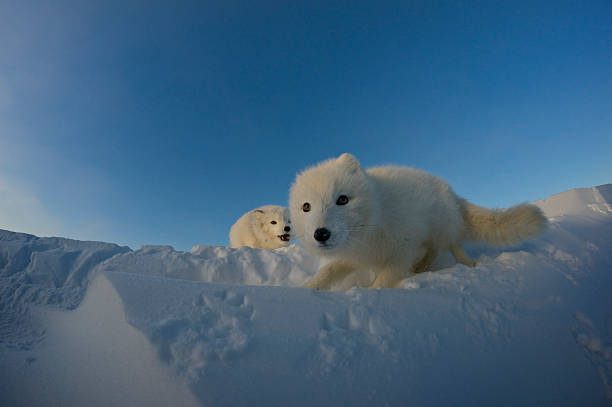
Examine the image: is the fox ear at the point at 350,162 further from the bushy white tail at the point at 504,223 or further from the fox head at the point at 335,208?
the bushy white tail at the point at 504,223

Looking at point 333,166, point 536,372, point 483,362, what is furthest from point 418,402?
point 333,166

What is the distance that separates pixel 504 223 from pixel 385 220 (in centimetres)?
147

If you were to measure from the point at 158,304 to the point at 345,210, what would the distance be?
5.30 ft

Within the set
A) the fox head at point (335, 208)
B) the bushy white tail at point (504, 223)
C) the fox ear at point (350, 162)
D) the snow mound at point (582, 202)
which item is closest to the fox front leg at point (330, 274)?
the fox head at point (335, 208)

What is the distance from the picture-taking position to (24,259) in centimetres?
380

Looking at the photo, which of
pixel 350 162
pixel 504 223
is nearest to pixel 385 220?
pixel 350 162

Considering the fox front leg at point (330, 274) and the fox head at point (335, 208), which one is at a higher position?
the fox head at point (335, 208)

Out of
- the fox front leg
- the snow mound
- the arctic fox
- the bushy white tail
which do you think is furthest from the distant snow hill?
the arctic fox

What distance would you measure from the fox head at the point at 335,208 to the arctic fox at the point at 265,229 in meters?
6.40

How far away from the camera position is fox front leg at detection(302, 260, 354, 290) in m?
3.01

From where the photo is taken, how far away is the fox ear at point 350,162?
283cm

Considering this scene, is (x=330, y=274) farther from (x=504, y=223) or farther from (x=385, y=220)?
(x=504, y=223)

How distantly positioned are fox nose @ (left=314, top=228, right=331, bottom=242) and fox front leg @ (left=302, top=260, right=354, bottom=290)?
778 millimetres

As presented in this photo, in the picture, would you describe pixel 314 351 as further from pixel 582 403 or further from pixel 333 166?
pixel 333 166
